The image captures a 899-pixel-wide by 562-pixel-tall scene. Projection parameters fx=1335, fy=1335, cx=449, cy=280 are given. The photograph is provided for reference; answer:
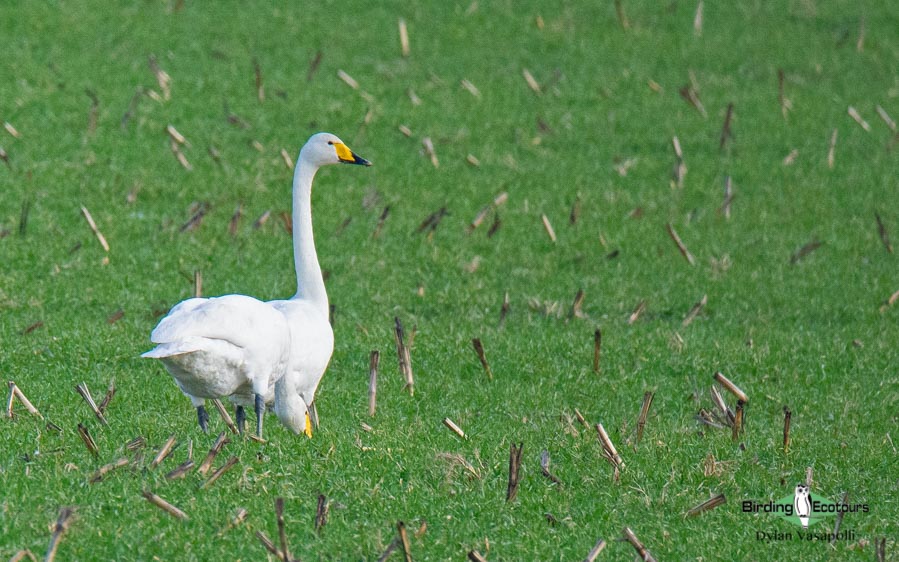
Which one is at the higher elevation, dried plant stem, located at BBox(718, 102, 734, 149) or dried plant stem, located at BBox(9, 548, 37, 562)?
dried plant stem, located at BBox(9, 548, 37, 562)

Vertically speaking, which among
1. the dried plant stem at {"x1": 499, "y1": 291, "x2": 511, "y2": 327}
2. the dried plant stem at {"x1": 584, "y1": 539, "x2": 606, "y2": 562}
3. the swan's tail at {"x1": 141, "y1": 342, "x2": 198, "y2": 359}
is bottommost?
the dried plant stem at {"x1": 499, "y1": 291, "x2": 511, "y2": 327}

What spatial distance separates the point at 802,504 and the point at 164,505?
3012 mm

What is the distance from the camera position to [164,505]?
18.1 ft

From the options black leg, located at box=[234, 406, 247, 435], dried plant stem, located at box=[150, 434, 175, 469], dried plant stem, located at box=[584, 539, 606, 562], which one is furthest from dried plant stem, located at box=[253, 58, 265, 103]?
dried plant stem, located at box=[584, 539, 606, 562]

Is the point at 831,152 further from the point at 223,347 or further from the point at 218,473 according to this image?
the point at 218,473

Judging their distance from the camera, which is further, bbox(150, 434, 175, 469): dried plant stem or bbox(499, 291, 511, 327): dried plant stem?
bbox(499, 291, 511, 327): dried plant stem

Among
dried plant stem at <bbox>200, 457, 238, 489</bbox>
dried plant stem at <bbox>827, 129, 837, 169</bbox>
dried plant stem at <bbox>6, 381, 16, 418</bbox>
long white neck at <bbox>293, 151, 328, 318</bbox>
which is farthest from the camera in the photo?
dried plant stem at <bbox>827, 129, 837, 169</bbox>

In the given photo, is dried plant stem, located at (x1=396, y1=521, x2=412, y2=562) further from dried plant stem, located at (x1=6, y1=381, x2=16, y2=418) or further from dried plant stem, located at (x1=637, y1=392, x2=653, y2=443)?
dried plant stem, located at (x1=6, y1=381, x2=16, y2=418)

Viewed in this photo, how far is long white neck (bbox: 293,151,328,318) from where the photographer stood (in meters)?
7.62

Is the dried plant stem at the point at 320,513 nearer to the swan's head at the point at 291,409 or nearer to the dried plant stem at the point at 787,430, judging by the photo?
the swan's head at the point at 291,409

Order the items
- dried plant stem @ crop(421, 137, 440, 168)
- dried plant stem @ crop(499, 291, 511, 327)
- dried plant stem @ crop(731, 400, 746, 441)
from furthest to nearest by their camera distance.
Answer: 1. dried plant stem @ crop(421, 137, 440, 168)
2. dried plant stem @ crop(499, 291, 511, 327)
3. dried plant stem @ crop(731, 400, 746, 441)

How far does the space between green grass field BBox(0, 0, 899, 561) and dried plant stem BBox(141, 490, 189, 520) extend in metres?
0.07

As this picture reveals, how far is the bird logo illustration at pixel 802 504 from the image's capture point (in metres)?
6.30

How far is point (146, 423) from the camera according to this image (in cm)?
699
